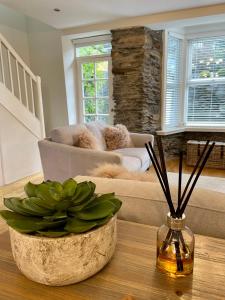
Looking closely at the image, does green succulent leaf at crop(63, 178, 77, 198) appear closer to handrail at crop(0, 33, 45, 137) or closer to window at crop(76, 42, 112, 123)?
handrail at crop(0, 33, 45, 137)

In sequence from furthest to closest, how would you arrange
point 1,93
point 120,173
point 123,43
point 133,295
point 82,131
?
1. point 123,43
2. point 1,93
3. point 82,131
4. point 120,173
5. point 133,295

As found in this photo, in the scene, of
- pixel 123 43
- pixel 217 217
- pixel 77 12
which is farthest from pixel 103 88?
pixel 217 217

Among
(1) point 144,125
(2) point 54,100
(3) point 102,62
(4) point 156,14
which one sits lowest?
(1) point 144,125

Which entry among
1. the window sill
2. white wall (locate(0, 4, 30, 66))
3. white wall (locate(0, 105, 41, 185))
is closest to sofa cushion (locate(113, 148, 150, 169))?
the window sill

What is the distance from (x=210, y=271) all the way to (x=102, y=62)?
14.8 ft

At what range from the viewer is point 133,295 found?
51 cm

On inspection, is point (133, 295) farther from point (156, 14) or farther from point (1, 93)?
point (156, 14)

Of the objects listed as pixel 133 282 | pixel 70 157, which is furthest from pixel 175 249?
pixel 70 157

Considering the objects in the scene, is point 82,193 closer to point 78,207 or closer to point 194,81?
point 78,207

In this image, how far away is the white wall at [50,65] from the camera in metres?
4.56

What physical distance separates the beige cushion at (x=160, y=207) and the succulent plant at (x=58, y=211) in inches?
10.9

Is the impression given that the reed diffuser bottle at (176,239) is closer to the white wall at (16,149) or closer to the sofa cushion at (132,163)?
the sofa cushion at (132,163)

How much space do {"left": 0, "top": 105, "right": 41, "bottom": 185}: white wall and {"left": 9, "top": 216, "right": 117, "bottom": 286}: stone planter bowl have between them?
312 centimetres

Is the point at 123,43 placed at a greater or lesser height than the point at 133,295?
greater
